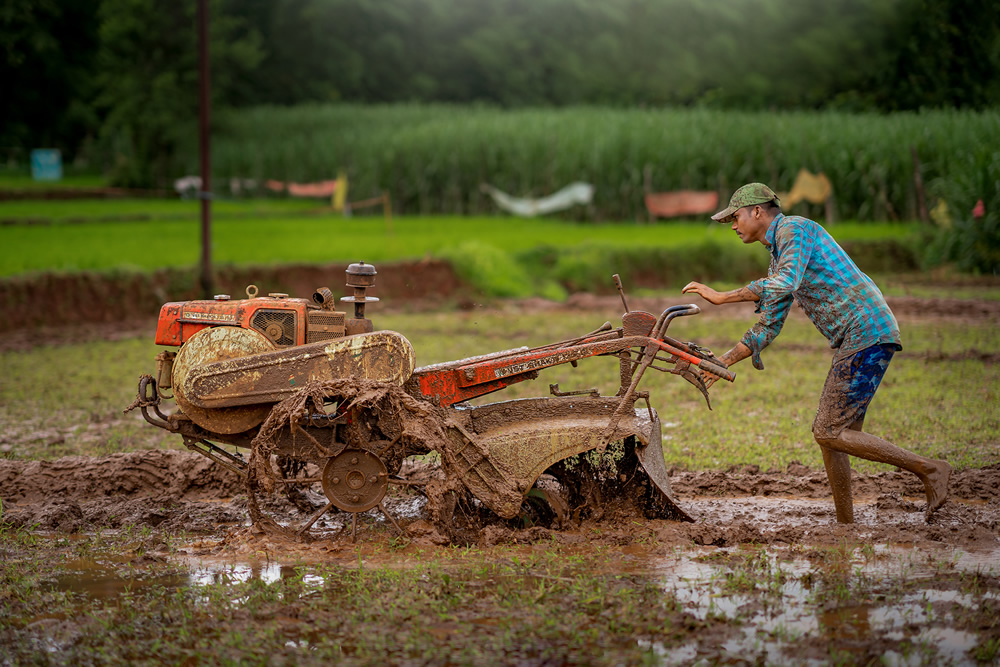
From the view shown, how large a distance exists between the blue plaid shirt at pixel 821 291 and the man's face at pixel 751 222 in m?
0.06

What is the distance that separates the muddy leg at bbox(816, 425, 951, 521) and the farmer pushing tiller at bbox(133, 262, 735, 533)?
86 cm

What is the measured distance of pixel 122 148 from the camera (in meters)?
32.2

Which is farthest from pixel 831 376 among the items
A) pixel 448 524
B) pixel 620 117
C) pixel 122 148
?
pixel 122 148

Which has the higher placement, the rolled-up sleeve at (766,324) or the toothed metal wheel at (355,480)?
the rolled-up sleeve at (766,324)

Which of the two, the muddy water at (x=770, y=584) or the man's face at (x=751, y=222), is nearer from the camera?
the muddy water at (x=770, y=584)

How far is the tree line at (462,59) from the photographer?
49.7 ft

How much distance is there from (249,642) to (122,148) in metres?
31.6

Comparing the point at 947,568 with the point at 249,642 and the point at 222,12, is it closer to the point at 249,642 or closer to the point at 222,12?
the point at 249,642

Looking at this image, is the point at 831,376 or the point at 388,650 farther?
the point at 831,376

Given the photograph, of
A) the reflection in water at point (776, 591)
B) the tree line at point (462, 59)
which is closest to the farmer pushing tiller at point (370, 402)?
the reflection in water at point (776, 591)

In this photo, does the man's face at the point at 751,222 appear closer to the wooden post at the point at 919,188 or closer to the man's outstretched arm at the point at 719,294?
the man's outstretched arm at the point at 719,294

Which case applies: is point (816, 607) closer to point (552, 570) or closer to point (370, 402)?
point (552, 570)

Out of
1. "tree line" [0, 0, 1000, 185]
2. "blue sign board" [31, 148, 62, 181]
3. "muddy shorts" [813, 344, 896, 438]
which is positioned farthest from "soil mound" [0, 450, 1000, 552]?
"blue sign board" [31, 148, 62, 181]

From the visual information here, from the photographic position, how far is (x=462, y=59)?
42094 mm
